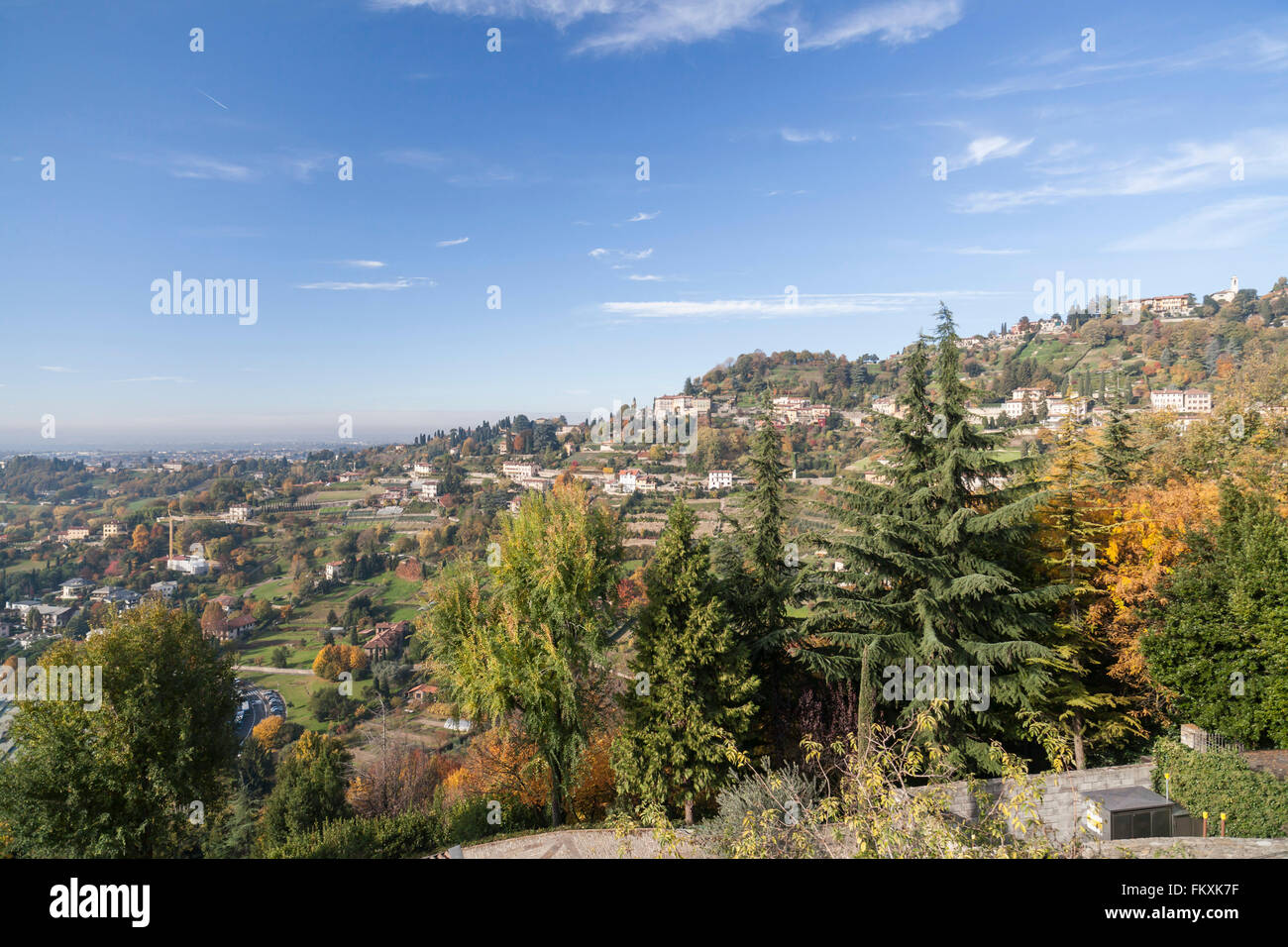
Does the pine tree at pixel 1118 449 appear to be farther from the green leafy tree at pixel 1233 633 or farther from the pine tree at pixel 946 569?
the pine tree at pixel 946 569

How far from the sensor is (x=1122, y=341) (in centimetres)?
8756

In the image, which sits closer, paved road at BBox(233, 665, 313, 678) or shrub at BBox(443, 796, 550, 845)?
shrub at BBox(443, 796, 550, 845)

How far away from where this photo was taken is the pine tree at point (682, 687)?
434 inches

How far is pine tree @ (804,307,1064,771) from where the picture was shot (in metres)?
11.9

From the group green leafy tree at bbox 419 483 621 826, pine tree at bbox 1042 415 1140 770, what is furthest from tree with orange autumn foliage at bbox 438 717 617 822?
pine tree at bbox 1042 415 1140 770

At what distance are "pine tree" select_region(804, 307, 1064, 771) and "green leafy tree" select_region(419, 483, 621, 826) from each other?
502cm

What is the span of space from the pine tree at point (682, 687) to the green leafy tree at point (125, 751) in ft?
26.2

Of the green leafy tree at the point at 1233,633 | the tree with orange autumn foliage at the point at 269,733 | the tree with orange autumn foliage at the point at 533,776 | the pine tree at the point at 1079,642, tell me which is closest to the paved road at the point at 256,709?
the tree with orange autumn foliage at the point at 269,733

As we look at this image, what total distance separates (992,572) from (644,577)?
726 cm

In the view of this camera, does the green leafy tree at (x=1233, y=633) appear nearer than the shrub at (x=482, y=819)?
Yes

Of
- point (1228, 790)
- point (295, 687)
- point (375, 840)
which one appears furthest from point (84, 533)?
point (1228, 790)

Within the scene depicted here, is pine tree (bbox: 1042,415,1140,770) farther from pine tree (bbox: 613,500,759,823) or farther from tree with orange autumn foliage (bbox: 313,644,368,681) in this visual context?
tree with orange autumn foliage (bbox: 313,644,368,681)

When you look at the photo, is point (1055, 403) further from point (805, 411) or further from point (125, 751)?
point (125, 751)
